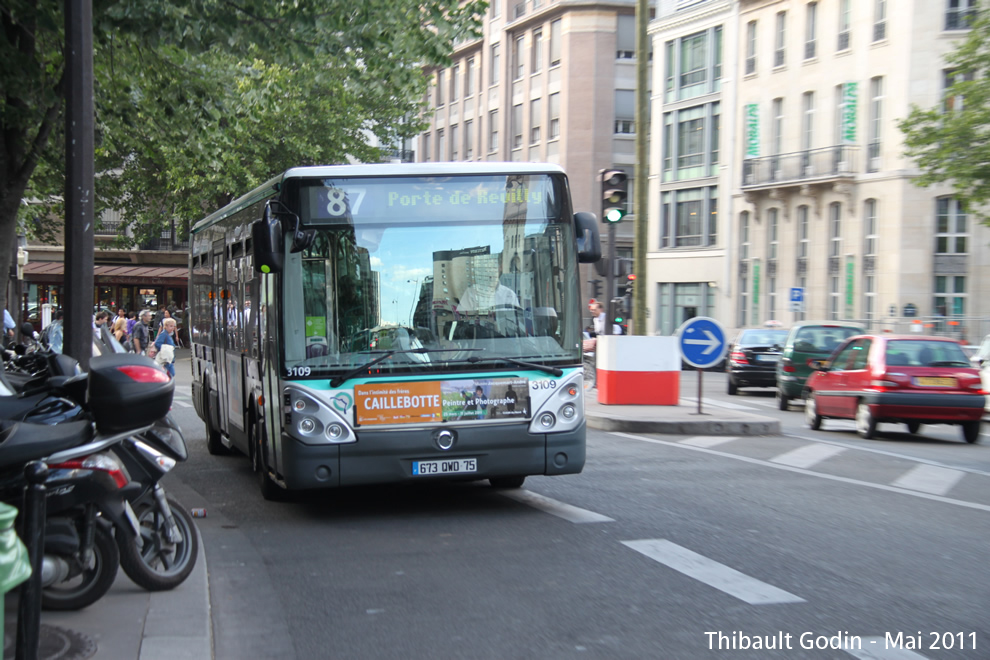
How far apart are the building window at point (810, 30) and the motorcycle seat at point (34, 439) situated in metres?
43.2

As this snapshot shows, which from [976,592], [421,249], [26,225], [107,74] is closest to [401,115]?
[26,225]

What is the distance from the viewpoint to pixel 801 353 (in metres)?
22.7

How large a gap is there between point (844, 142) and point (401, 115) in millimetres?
16171

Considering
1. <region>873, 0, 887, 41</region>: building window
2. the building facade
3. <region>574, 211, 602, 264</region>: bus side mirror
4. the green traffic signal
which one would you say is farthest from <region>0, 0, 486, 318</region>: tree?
the building facade

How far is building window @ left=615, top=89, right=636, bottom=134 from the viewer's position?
5953 centimetres

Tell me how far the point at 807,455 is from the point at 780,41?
36706 millimetres

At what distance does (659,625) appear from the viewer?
568 cm

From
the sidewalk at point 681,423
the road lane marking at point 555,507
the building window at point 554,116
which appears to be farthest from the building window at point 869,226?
the road lane marking at point 555,507

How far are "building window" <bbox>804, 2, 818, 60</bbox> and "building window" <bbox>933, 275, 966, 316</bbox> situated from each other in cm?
1077

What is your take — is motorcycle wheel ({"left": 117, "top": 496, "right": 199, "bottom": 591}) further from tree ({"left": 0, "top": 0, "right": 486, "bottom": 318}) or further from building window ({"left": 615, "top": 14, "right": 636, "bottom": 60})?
building window ({"left": 615, "top": 14, "right": 636, "bottom": 60})

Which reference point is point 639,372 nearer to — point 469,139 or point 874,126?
point 874,126

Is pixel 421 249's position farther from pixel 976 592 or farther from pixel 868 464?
pixel 868 464

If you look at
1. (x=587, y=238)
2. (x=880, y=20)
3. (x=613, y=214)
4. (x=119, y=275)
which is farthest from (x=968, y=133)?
(x=119, y=275)

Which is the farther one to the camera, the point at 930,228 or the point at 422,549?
the point at 930,228
